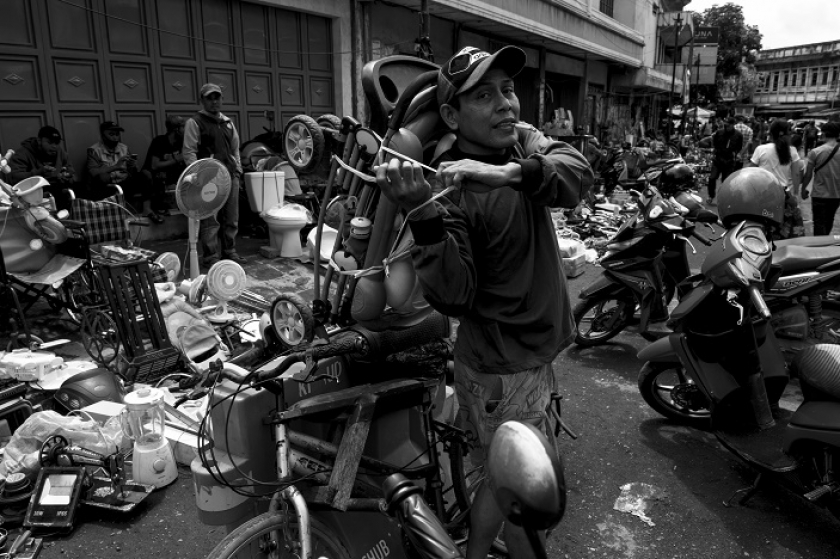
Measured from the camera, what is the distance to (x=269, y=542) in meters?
2.09

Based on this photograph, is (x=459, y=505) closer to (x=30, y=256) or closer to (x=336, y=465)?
(x=336, y=465)

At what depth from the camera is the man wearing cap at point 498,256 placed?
193cm

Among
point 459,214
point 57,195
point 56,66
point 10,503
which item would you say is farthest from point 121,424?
point 56,66

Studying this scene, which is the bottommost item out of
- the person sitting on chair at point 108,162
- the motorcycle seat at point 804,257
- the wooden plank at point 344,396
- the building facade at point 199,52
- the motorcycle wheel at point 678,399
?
the motorcycle wheel at point 678,399

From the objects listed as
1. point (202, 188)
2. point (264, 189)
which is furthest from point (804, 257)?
point (264, 189)

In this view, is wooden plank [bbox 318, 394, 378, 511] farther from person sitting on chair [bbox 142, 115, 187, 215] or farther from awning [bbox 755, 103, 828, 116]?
awning [bbox 755, 103, 828, 116]

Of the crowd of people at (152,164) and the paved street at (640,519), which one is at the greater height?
the crowd of people at (152,164)

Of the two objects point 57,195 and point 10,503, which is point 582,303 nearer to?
point 10,503

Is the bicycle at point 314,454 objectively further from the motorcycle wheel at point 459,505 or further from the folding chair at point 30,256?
the folding chair at point 30,256

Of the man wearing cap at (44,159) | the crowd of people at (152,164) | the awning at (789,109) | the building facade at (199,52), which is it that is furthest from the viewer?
the awning at (789,109)

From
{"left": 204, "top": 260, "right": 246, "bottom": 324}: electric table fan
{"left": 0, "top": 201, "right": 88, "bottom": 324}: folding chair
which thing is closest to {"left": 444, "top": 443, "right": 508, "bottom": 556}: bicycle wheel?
{"left": 204, "top": 260, "right": 246, "bottom": 324}: electric table fan

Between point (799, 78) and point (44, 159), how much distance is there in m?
86.5

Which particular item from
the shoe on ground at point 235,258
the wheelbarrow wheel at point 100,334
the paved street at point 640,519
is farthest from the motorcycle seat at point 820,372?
the shoe on ground at point 235,258

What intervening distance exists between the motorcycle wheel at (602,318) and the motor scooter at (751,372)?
4.81 ft
